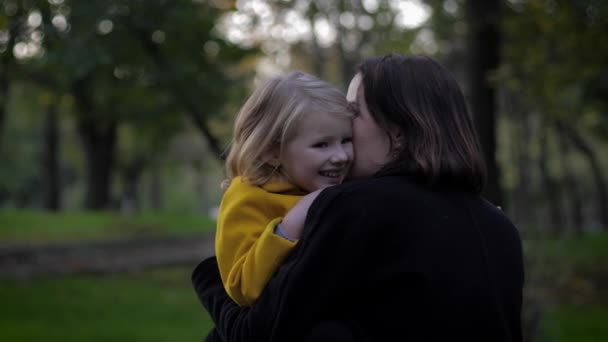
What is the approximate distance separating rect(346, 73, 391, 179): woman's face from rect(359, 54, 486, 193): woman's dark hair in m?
0.04

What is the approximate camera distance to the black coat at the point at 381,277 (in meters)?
2.12

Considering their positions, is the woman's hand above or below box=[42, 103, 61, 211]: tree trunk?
above

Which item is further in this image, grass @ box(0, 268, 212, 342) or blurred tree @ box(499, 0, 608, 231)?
grass @ box(0, 268, 212, 342)

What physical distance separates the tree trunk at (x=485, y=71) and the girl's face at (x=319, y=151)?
5.16m

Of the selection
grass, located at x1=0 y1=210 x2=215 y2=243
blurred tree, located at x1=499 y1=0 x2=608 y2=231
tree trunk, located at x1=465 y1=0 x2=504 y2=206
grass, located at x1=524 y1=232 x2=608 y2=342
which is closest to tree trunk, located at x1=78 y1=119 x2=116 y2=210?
grass, located at x1=0 y1=210 x2=215 y2=243

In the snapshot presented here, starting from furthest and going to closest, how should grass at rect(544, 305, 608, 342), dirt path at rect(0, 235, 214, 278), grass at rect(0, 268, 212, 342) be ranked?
dirt path at rect(0, 235, 214, 278)
grass at rect(544, 305, 608, 342)
grass at rect(0, 268, 212, 342)

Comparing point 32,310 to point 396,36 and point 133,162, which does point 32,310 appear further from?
point 133,162

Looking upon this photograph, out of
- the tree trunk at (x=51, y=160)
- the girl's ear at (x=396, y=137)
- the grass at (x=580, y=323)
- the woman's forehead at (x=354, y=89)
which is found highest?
the woman's forehead at (x=354, y=89)

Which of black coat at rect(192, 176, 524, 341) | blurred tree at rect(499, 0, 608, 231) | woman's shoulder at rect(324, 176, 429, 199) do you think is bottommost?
blurred tree at rect(499, 0, 608, 231)

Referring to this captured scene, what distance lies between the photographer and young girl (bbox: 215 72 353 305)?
7.91 feet

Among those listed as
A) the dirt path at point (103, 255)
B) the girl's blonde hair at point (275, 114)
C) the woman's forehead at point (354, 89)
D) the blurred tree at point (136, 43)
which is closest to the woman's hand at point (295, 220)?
the girl's blonde hair at point (275, 114)

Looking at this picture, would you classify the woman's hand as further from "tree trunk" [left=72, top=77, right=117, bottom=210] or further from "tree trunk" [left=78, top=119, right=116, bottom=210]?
"tree trunk" [left=78, top=119, right=116, bottom=210]

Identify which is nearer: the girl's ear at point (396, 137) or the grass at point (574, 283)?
the girl's ear at point (396, 137)

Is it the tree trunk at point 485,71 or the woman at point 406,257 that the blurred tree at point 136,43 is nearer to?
the tree trunk at point 485,71
